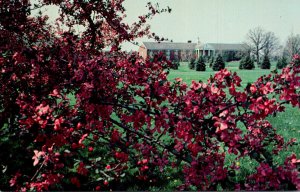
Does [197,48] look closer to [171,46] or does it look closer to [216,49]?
[171,46]

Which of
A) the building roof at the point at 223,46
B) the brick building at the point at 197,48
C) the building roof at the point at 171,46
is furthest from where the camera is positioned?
the building roof at the point at 223,46

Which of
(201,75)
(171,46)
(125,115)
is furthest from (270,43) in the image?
(125,115)

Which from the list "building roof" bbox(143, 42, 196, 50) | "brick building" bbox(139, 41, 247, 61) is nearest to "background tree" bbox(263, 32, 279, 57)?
"brick building" bbox(139, 41, 247, 61)

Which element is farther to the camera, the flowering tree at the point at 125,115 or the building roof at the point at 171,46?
the building roof at the point at 171,46

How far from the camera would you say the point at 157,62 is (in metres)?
3.76

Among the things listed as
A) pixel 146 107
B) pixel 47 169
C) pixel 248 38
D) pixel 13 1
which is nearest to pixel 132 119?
pixel 146 107

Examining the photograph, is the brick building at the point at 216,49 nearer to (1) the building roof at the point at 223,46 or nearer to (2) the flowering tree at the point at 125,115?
(1) the building roof at the point at 223,46

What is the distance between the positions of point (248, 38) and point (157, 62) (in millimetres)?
80201

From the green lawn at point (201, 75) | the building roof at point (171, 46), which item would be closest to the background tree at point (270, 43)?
the building roof at point (171, 46)

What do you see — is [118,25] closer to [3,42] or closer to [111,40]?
[111,40]

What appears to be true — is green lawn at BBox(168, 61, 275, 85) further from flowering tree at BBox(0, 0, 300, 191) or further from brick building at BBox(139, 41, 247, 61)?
brick building at BBox(139, 41, 247, 61)

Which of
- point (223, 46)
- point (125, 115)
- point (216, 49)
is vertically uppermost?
point (223, 46)

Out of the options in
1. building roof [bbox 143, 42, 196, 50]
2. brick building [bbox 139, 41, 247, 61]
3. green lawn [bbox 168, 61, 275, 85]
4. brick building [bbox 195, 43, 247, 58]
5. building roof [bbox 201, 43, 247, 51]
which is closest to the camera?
green lawn [bbox 168, 61, 275, 85]

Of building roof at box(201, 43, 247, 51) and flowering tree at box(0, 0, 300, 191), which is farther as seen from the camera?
building roof at box(201, 43, 247, 51)
